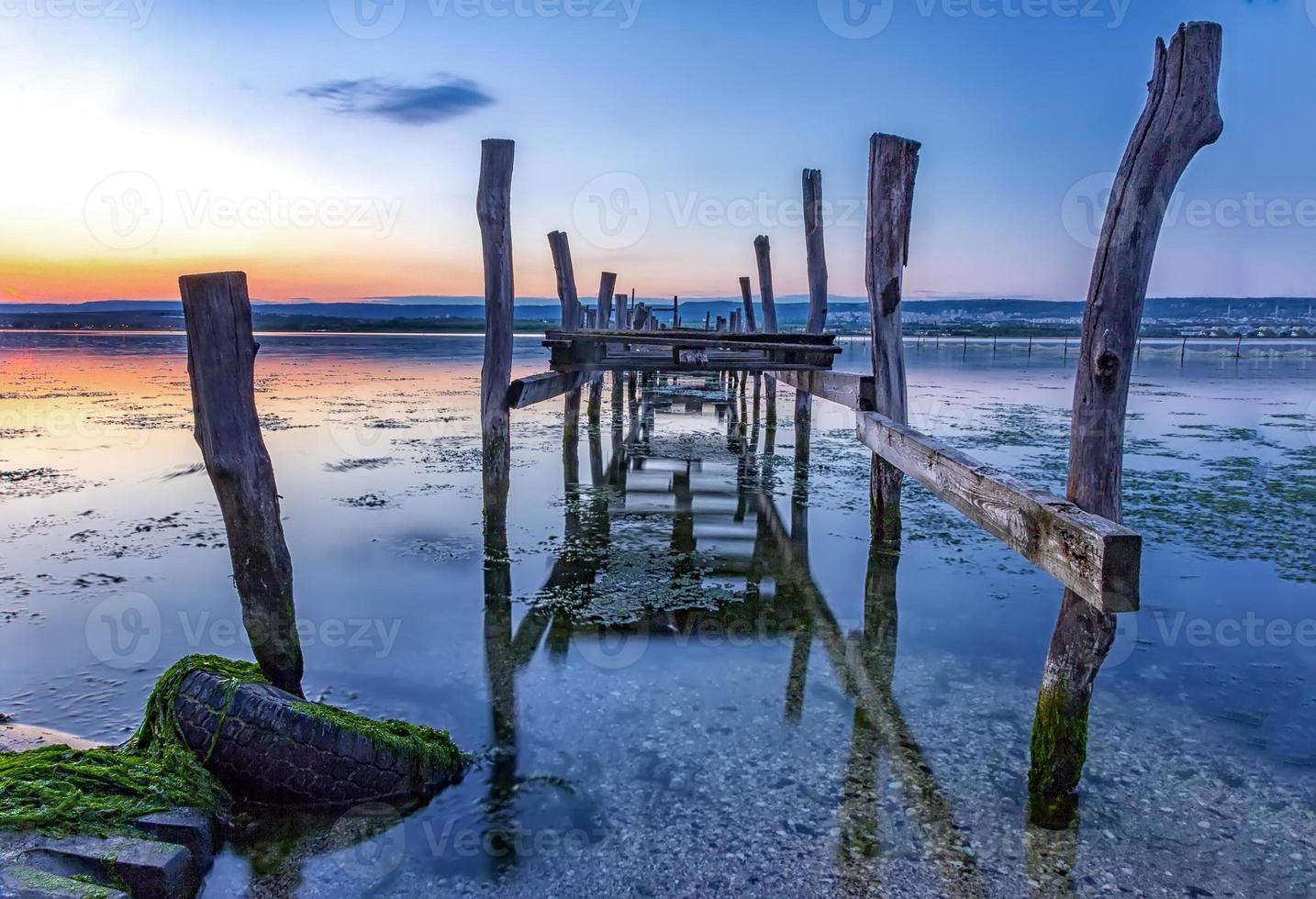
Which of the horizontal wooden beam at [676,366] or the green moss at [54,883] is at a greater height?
the horizontal wooden beam at [676,366]

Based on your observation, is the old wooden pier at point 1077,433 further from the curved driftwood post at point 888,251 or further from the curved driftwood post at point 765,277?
the curved driftwood post at point 765,277

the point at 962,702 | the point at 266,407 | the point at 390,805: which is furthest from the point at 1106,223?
the point at 266,407

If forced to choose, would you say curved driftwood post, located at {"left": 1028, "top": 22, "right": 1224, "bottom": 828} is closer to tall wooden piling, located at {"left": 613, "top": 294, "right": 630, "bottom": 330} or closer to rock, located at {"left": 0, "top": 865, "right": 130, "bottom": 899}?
rock, located at {"left": 0, "top": 865, "right": 130, "bottom": 899}

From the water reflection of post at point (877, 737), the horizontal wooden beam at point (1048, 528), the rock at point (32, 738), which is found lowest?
Result: the water reflection of post at point (877, 737)

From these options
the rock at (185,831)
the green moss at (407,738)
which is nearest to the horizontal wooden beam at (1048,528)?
the green moss at (407,738)

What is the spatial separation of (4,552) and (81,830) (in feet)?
19.5

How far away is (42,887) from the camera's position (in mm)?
2508

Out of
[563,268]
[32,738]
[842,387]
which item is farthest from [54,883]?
[563,268]

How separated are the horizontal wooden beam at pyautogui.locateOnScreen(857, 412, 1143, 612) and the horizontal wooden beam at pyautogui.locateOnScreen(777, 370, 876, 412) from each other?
218cm

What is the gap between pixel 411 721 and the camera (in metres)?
4.49

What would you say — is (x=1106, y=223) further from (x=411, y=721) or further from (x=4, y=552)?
(x=4, y=552)

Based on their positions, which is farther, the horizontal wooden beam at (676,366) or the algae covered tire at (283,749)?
the horizontal wooden beam at (676,366)

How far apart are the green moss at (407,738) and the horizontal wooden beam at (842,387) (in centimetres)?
468

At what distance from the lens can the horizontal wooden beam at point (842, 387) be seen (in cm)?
716
